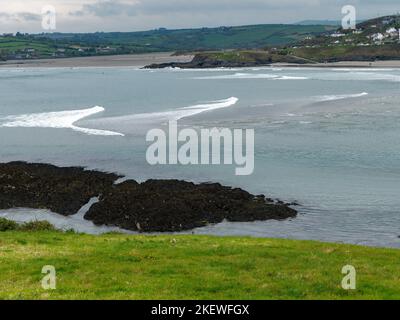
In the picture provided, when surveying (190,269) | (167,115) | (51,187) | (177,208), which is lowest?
(177,208)

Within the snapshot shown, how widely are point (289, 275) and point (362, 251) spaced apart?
7.28 metres

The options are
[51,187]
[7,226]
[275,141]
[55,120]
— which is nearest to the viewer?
[7,226]

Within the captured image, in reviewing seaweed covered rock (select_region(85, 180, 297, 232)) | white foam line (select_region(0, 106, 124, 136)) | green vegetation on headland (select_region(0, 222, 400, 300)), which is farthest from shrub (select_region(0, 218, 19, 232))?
white foam line (select_region(0, 106, 124, 136))

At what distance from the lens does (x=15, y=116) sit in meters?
91.3

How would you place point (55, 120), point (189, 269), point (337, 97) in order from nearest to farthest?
point (189, 269) < point (55, 120) < point (337, 97)

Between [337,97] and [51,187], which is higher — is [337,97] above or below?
above

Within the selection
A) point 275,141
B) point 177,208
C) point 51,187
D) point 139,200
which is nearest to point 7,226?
point 139,200

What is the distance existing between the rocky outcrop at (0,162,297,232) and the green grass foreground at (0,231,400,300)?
983 cm

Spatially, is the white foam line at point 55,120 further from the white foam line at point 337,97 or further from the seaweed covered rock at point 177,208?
the white foam line at point 337,97

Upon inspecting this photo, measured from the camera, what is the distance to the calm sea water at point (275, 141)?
36.8 metres

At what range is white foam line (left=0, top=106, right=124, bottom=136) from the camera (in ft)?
247

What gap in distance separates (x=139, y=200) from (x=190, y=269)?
68.6 feet

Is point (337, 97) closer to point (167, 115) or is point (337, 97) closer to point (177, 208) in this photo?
point (167, 115)

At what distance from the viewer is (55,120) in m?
85.1
